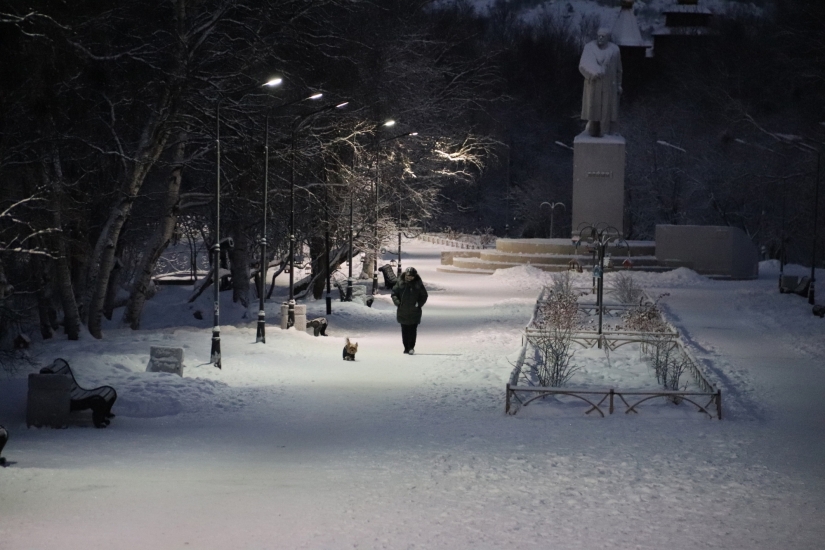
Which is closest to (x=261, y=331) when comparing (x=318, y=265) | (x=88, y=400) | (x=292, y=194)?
(x=292, y=194)

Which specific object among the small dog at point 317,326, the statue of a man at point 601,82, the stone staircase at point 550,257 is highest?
the statue of a man at point 601,82

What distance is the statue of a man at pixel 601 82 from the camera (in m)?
52.9

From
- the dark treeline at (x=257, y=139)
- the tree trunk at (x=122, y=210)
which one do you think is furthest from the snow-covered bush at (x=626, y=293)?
the tree trunk at (x=122, y=210)

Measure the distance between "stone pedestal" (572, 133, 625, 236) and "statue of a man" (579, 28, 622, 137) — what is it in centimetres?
93

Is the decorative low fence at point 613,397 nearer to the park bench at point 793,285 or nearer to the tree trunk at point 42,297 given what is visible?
the tree trunk at point 42,297

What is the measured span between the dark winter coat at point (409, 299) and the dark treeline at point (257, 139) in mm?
3823

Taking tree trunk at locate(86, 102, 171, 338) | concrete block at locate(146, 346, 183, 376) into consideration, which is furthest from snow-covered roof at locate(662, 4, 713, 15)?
concrete block at locate(146, 346, 183, 376)

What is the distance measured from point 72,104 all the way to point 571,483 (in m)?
A: 15.5

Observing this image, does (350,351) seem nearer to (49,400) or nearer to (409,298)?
(409,298)

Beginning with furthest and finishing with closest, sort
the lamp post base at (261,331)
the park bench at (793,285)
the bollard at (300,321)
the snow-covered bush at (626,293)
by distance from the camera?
the park bench at (793,285) → the snow-covered bush at (626,293) → the bollard at (300,321) → the lamp post base at (261,331)

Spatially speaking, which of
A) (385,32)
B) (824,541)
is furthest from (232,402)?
(385,32)

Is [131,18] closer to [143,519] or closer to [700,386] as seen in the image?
[700,386]

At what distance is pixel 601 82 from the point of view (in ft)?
174

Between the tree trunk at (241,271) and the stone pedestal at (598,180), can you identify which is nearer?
the tree trunk at (241,271)
